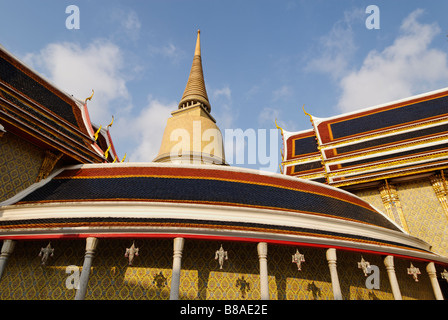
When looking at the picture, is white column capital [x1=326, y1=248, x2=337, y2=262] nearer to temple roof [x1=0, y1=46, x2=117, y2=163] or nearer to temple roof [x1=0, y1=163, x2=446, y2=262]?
temple roof [x1=0, y1=163, x2=446, y2=262]

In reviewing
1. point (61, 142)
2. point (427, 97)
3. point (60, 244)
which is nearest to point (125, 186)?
point (60, 244)

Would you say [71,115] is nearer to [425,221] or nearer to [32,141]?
[32,141]

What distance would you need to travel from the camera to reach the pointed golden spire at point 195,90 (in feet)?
109

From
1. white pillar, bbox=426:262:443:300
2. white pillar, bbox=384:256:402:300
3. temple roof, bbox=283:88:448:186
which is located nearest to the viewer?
white pillar, bbox=384:256:402:300

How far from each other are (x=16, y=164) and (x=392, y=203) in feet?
73.4

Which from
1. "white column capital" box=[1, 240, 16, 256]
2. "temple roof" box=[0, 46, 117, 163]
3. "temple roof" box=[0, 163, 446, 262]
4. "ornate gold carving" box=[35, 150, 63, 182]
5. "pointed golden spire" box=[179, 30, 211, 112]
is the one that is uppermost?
"pointed golden spire" box=[179, 30, 211, 112]

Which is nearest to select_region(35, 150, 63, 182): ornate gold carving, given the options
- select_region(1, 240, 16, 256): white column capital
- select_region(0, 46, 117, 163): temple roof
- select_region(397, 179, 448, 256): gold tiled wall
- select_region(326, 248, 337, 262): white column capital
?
select_region(0, 46, 117, 163): temple roof

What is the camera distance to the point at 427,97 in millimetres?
22734

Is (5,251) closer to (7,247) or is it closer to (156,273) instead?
(7,247)

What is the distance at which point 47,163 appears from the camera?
1367 centimetres

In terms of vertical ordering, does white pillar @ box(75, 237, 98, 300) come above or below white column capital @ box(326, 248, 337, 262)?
below

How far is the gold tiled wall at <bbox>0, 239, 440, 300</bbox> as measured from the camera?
32.0ft

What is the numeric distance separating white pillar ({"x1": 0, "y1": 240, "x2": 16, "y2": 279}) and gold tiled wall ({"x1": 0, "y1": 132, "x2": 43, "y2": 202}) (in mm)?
3183
